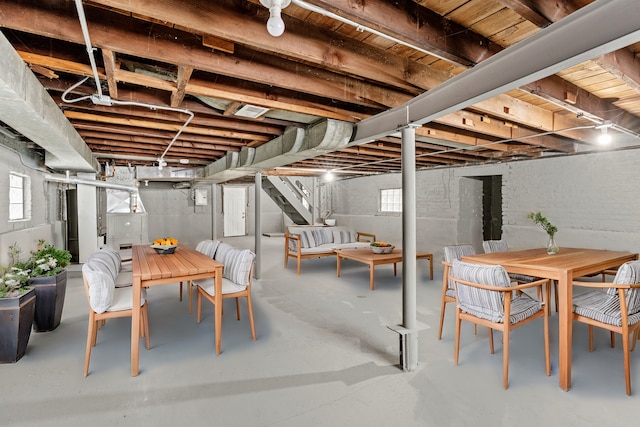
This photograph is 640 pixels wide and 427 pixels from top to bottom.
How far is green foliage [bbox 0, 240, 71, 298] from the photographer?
256cm

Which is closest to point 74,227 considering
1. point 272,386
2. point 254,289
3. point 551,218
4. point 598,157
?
point 254,289

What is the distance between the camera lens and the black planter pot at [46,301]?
2.97 meters

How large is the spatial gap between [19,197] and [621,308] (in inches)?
225

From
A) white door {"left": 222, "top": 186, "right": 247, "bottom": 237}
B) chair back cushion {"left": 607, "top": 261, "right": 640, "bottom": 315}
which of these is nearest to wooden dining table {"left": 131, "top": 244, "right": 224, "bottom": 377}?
chair back cushion {"left": 607, "top": 261, "right": 640, "bottom": 315}

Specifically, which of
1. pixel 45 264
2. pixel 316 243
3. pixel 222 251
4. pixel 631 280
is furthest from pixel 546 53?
pixel 316 243

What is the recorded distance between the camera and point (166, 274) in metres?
2.54

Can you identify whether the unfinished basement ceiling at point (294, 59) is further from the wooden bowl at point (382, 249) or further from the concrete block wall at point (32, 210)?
the wooden bowl at point (382, 249)

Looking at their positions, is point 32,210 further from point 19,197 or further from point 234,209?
point 234,209

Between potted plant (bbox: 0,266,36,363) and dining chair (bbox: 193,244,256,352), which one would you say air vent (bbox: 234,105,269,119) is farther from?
potted plant (bbox: 0,266,36,363)

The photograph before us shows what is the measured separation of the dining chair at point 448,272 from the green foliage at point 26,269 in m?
3.40

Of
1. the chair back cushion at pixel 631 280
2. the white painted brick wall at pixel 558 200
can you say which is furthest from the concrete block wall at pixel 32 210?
the white painted brick wall at pixel 558 200

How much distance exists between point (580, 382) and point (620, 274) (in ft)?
2.49

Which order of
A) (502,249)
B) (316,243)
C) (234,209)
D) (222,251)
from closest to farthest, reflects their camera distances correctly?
(222,251)
(502,249)
(316,243)
(234,209)

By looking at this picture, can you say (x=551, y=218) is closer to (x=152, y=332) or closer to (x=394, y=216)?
(x=394, y=216)
